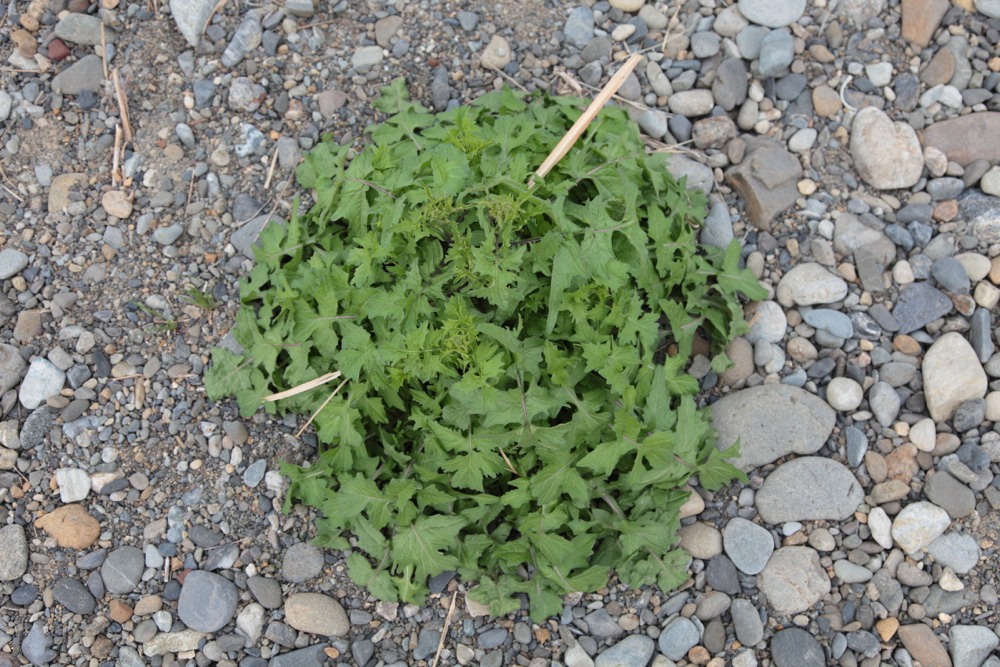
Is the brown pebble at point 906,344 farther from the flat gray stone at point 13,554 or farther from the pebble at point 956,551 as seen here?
the flat gray stone at point 13,554

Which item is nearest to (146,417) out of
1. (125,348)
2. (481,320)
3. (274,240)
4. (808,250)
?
(125,348)

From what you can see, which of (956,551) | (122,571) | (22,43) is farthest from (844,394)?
(22,43)

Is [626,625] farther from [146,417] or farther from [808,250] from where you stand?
[146,417]

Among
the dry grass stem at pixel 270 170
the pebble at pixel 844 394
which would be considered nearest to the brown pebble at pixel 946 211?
the pebble at pixel 844 394

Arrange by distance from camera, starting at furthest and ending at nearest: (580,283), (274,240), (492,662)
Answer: (274,240)
(492,662)
(580,283)

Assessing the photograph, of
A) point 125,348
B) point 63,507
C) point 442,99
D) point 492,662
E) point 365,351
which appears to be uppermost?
point 442,99

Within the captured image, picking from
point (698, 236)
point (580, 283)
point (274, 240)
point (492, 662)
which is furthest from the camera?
point (698, 236)

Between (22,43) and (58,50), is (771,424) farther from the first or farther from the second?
(22,43)
